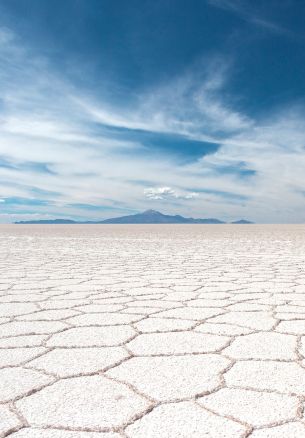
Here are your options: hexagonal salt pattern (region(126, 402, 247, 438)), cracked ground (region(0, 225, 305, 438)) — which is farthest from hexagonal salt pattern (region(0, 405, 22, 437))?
hexagonal salt pattern (region(126, 402, 247, 438))

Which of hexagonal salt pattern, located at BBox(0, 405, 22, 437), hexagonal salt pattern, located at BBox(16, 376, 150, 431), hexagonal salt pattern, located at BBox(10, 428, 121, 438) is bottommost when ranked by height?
hexagonal salt pattern, located at BBox(10, 428, 121, 438)

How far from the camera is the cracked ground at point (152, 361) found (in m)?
1.01

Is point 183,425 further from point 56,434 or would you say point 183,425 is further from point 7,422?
point 7,422

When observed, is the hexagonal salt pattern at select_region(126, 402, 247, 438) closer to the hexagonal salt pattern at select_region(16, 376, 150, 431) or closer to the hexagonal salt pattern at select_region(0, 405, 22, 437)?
the hexagonal salt pattern at select_region(16, 376, 150, 431)

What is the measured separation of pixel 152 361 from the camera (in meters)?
1.42

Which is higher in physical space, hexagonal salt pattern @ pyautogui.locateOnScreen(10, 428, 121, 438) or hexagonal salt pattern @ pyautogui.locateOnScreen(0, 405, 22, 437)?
hexagonal salt pattern @ pyautogui.locateOnScreen(0, 405, 22, 437)

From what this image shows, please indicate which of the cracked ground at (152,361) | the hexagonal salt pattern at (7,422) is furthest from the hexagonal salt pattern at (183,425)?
the hexagonal salt pattern at (7,422)

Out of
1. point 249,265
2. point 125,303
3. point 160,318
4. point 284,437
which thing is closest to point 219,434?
point 284,437

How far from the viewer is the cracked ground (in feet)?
3.32

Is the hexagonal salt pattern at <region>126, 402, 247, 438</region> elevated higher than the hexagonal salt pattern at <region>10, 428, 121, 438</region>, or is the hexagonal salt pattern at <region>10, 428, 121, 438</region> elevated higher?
the hexagonal salt pattern at <region>126, 402, 247, 438</region>

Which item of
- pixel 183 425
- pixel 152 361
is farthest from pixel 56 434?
pixel 152 361

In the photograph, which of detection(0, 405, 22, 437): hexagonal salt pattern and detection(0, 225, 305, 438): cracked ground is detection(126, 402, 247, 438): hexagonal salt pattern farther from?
detection(0, 405, 22, 437): hexagonal salt pattern

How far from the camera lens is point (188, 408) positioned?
3.53 feet

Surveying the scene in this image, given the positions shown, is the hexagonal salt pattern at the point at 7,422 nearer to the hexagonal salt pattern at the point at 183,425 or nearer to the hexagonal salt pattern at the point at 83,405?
the hexagonal salt pattern at the point at 83,405
